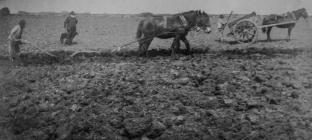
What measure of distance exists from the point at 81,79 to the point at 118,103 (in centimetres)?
84

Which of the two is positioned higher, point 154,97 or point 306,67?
point 306,67

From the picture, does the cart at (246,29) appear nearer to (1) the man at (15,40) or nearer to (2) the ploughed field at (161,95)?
(2) the ploughed field at (161,95)

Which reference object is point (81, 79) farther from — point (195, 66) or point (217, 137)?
point (217, 137)

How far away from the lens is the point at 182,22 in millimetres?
5676

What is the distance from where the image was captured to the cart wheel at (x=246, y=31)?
20.7 feet

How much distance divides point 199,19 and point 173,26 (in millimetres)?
409

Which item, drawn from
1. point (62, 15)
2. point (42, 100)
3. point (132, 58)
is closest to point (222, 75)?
point (132, 58)

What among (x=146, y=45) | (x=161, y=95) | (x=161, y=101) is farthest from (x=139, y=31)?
(x=161, y=101)

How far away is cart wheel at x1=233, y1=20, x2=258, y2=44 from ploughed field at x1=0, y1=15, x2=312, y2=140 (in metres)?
0.54

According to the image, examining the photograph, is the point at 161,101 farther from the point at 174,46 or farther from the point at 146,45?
the point at 146,45

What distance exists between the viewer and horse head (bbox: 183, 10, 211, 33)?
5.66 m

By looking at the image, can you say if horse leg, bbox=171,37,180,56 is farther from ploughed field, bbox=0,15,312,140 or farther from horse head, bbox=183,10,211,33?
horse head, bbox=183,10,211,33

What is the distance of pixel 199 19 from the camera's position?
18.7ft

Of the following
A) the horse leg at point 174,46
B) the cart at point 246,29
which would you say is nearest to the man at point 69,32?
the horse leg at point 174,46
